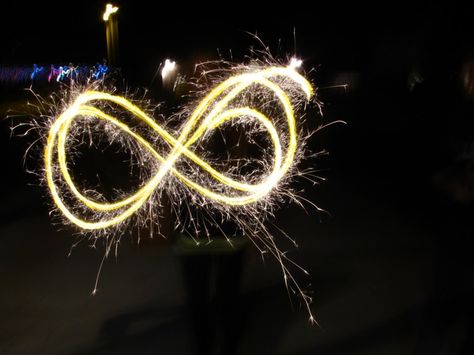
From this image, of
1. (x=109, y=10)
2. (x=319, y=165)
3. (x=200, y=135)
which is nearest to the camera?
(x=200, y=135)

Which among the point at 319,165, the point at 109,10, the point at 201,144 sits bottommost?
the point at 201,144

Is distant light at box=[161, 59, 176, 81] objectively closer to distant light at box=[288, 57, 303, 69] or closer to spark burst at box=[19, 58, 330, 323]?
spark burst at box=[19, 58, 330, 323]

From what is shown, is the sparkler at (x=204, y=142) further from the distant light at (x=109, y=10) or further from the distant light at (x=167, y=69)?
the distant light at (x=109, y=10)

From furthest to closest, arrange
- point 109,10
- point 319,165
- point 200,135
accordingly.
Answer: point 319,165
point 109,10
point 200,135

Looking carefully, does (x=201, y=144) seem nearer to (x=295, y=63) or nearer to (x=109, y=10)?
(x=295, y=63)

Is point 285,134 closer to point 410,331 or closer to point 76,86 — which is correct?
point 76,86

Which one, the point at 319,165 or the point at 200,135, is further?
the point at 319,165

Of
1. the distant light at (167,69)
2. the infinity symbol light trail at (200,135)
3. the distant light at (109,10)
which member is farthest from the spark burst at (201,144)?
the distant light at (109,10)

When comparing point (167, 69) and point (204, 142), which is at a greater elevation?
point (167, 69)

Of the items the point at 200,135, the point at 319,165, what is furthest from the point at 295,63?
the point at 319,165
